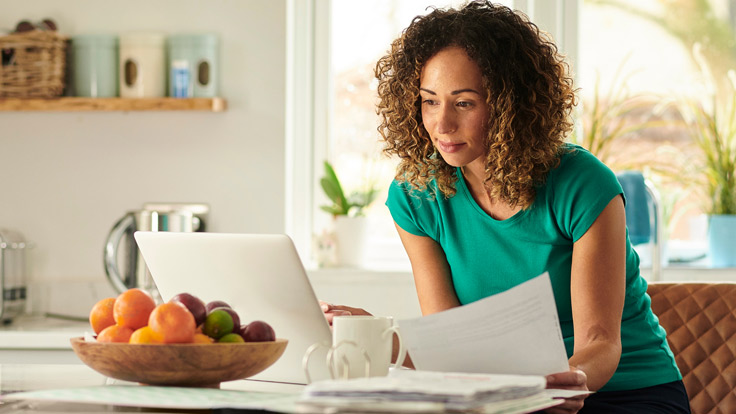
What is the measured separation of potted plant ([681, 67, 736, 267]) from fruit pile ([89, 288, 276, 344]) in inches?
85.0

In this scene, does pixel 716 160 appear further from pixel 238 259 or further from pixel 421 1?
pixel 238 259

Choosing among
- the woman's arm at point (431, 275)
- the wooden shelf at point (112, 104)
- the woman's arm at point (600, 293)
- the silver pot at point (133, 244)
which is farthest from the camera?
the wooden shelf at point (112, 104)

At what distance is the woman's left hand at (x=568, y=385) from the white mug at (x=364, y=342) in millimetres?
183

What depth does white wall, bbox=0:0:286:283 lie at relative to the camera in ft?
8.85

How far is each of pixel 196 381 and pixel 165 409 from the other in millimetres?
48

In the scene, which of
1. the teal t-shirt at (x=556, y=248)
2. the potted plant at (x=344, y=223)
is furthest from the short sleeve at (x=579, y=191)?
the potted plant at (x=344, y=223)

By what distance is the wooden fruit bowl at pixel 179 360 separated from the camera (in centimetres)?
91

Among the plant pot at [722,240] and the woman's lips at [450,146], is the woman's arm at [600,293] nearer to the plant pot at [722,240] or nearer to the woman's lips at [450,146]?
the woman's lips at [450,146]

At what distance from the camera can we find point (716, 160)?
Result: 2760 mm

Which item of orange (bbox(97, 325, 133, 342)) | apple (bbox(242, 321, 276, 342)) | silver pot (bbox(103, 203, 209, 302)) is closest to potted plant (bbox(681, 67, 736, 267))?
silver pot (bbox(103, 203, 209, 302))

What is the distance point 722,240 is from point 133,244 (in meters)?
1.87

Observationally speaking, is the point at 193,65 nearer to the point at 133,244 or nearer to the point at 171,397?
the point at 133,244

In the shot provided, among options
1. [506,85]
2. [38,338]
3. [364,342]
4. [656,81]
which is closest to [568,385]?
[364,342]

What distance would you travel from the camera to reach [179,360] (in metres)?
0.92
